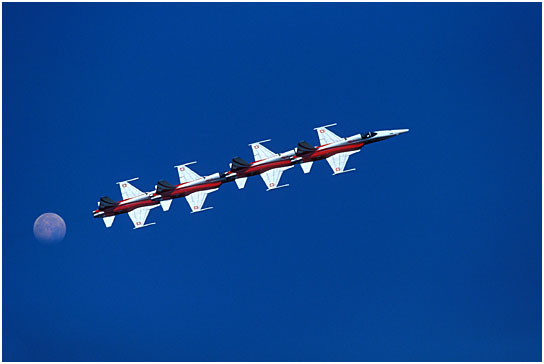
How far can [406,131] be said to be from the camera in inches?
3445

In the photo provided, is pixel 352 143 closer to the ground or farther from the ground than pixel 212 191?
farther from the ground

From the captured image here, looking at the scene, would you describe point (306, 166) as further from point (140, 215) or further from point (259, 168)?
point (140, 215)

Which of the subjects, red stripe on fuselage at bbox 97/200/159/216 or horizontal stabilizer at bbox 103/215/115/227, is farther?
horizontal stabilizer at bbox 103/215/115/227

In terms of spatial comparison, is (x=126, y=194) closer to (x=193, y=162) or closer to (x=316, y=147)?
(x=193, y=162)

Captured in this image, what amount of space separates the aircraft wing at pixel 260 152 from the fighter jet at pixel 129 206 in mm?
11551

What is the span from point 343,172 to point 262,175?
8160 millimetres

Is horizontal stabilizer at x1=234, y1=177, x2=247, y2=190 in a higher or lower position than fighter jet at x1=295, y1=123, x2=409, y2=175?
lower

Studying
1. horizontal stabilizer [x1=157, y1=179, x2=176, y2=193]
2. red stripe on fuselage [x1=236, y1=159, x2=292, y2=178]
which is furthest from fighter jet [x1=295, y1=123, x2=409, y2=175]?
horizontal stabilizer [x1=157, y1=179, x2=176, y2=193]

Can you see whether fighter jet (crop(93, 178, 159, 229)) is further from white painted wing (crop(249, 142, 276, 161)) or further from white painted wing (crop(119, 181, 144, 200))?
white painted wing (crop(249, 142, 276, 161))

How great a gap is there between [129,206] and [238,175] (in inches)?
474

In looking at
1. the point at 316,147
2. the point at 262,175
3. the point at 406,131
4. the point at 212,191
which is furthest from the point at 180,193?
the point at 406,131

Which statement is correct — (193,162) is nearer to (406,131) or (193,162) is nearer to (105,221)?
(105,221)

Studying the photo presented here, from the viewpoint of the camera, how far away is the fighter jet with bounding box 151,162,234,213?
3344 inches

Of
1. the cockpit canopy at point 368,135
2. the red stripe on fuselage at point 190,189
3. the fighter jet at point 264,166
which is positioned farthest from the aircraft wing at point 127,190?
the cockpit canopy at point 368,135
